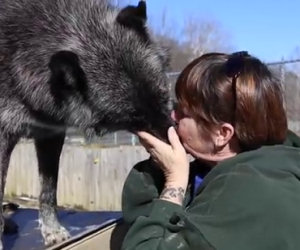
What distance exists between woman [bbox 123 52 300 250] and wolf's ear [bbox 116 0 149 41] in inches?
56.0

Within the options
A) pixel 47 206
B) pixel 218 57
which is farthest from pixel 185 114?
pixel 47 206

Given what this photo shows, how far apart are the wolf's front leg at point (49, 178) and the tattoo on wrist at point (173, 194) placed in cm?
174

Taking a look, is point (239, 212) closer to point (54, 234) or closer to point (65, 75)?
point (65, 75)

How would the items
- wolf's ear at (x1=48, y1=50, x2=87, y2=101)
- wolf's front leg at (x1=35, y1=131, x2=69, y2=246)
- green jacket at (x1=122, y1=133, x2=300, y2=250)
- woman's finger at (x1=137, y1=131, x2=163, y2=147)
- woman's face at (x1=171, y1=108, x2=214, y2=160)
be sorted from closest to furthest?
green jacket at (x1=122, y1=133, x2=300, y2=250) → woman's face at (x1=171, y1=108, x2=214, y2=160) → woman's finger at (x1=137, y1=131, x2=163, y2=147) → wolf's ear at (x1=48, y1=50, x2=87, y2=101) → wolf's front leg at (x1=35, y1=131, x2=69, y2=246)

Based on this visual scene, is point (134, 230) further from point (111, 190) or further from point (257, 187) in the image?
point (111, 190)

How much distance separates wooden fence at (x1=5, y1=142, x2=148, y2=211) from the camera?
989cm

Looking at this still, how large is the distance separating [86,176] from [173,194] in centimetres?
862

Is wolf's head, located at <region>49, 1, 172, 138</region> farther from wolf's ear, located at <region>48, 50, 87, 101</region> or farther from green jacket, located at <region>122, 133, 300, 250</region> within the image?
green jacket, located at <region>122, 133, 300, 250</region>

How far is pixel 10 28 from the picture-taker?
3.29 m

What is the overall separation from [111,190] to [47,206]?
254 inches

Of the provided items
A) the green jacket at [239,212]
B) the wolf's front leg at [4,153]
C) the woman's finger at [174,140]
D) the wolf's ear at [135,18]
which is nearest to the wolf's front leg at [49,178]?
the wolf's front leg at [4,153]

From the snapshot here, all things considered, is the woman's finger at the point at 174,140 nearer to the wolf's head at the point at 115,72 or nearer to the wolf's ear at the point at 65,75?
the wolf's head at the point at 115,72

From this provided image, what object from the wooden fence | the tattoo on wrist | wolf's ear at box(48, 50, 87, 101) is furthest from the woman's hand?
the wooden fence

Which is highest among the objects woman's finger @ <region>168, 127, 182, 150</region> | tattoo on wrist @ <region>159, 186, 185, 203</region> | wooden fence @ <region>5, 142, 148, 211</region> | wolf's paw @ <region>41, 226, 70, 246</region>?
woman's finger @ <region>168, 127, 182, 150</region>
